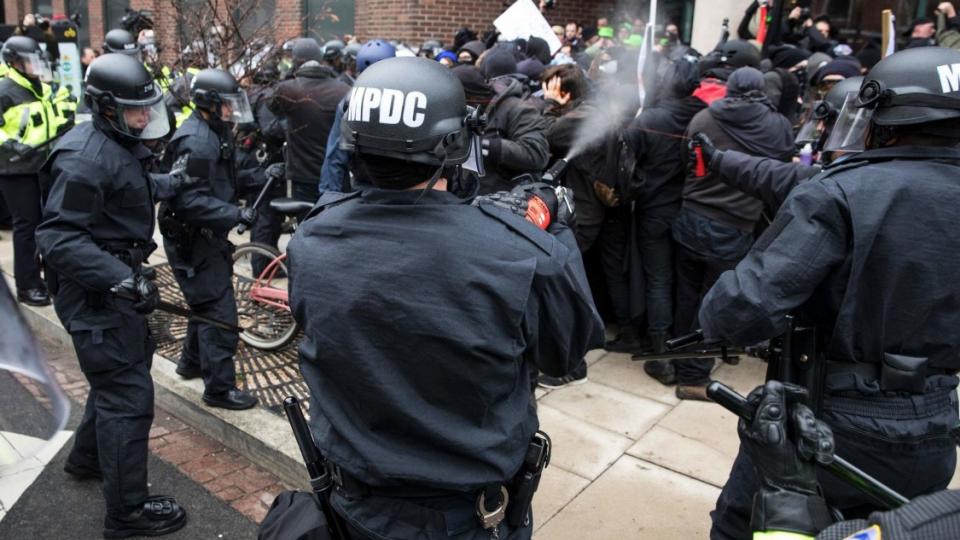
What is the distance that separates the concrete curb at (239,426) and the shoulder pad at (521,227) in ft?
8.24

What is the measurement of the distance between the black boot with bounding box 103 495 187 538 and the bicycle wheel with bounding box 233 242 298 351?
7.01ft

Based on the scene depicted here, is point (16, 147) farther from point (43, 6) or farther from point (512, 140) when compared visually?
point (43, 6)

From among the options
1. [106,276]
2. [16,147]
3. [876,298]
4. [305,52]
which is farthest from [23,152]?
[876,298]

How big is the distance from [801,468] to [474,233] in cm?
95

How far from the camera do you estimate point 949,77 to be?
236cm

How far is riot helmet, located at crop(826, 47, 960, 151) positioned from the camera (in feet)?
7.73

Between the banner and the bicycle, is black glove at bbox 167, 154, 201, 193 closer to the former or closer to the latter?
the bicycle

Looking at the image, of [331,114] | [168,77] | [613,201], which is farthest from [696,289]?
[168,77]

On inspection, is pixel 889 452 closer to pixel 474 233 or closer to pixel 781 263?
pixel 781 263

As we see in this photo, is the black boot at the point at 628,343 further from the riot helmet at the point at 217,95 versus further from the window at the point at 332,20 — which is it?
the window at the point at 332,20

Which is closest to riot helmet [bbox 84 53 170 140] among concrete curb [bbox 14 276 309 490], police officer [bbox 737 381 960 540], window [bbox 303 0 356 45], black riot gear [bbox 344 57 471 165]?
concrete curb [bbox 14 276 309 490]

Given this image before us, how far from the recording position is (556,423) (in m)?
4.73

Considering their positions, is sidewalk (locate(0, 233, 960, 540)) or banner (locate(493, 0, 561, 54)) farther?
banner (locate(493, 0, 561, 54))

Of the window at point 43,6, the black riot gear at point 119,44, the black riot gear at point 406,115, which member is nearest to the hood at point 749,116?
the black riot gear at point 406,115
